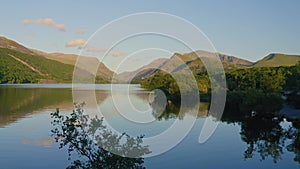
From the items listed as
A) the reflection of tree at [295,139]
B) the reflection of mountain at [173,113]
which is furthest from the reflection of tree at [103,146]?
the reflection of mountain at [173,113]

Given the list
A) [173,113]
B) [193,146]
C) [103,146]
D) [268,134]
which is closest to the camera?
[103,146]

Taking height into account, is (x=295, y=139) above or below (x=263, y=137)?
below

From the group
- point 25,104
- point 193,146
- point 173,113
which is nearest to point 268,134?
point 193,146

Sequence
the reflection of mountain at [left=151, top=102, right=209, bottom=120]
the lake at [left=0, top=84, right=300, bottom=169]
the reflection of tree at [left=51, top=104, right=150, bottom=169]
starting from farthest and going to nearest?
the reflection of mountain at [left=151, top=102, right=209, bottom=120] → the lake at [left=0, top=84, right=300, bottom=169] → the reflection of tree at [left=51, top=104, right=150, bottom=169]

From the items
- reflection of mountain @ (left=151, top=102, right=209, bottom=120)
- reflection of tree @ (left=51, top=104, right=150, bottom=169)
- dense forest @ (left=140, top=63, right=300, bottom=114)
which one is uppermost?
dense forest @ (left=140, top=63, right=300, bottom=114)

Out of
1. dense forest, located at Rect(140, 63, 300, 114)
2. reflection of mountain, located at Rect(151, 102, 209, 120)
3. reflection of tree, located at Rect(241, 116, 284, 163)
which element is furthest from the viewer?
dense forest, located at Rect(140, 63, 300, 114)

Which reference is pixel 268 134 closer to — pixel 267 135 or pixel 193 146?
pixel 267 135

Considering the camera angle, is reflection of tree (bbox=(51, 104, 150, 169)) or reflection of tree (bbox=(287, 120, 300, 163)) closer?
reflection of tree (bbox=(51, 104, 150, 169))

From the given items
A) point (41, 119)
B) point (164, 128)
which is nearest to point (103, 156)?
point (164, 128)

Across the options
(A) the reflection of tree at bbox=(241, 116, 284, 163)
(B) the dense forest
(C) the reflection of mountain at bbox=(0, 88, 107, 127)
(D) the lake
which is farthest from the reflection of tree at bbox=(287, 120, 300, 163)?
(C) the reflection of mountain at bbox=(0, 88, 107, 127)

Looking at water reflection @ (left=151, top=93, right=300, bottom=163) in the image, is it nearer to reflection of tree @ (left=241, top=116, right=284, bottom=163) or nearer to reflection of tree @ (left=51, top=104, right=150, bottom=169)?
reflection of tree @ (left=241, top=116, right=284, bottom=163)

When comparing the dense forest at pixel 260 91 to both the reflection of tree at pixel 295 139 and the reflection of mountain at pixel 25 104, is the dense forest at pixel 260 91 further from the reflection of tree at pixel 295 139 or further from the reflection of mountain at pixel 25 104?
the reflection of mountain at pixel 25 104

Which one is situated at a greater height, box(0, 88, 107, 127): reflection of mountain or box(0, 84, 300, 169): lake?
box(0, 88, 107, 127): reflection of mountain

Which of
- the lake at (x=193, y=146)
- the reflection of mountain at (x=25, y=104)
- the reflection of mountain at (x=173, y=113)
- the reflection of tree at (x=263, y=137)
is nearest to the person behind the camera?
the lake at (x=193, y=146)
